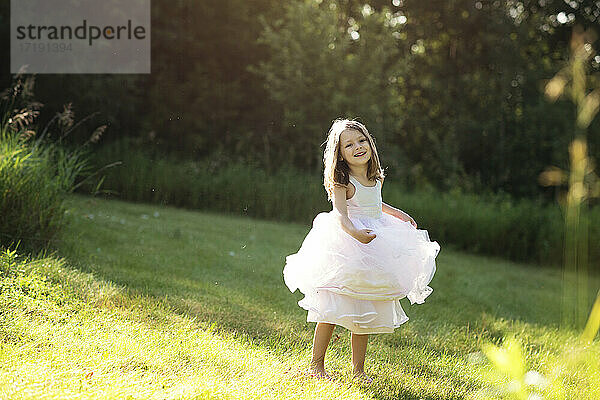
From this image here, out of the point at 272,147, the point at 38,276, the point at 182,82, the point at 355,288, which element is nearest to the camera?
the point at 355,288

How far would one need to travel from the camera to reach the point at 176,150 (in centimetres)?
1203

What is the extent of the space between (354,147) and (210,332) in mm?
1273

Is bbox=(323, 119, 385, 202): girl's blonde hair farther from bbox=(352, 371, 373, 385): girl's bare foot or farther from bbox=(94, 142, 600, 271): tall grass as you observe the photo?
bbox=(94, 142, 600, 271): tall grass

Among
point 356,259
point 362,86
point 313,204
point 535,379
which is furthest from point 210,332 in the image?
point 362,86

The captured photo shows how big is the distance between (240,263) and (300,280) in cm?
257

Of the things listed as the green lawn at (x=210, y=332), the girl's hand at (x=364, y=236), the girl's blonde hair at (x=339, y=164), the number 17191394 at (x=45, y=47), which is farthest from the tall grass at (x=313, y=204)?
the girl's hand at (x=364, y=236)

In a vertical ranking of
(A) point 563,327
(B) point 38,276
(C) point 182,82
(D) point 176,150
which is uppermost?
(C) point 182,82

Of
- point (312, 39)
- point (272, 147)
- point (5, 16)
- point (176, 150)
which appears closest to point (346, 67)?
point (312, 39)

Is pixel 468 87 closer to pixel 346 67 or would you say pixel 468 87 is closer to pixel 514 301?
pixel 346 67

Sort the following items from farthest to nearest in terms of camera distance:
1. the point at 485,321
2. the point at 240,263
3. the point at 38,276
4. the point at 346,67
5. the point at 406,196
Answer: the point at 346,67 → the point at 406,196 → the point at 240,263 → the point at 485,321 → the point at 38,276

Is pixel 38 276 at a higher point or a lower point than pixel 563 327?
higher

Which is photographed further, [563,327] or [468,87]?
[468,87]

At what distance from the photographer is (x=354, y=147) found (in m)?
3.14

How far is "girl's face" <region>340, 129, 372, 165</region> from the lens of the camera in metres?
3.14
